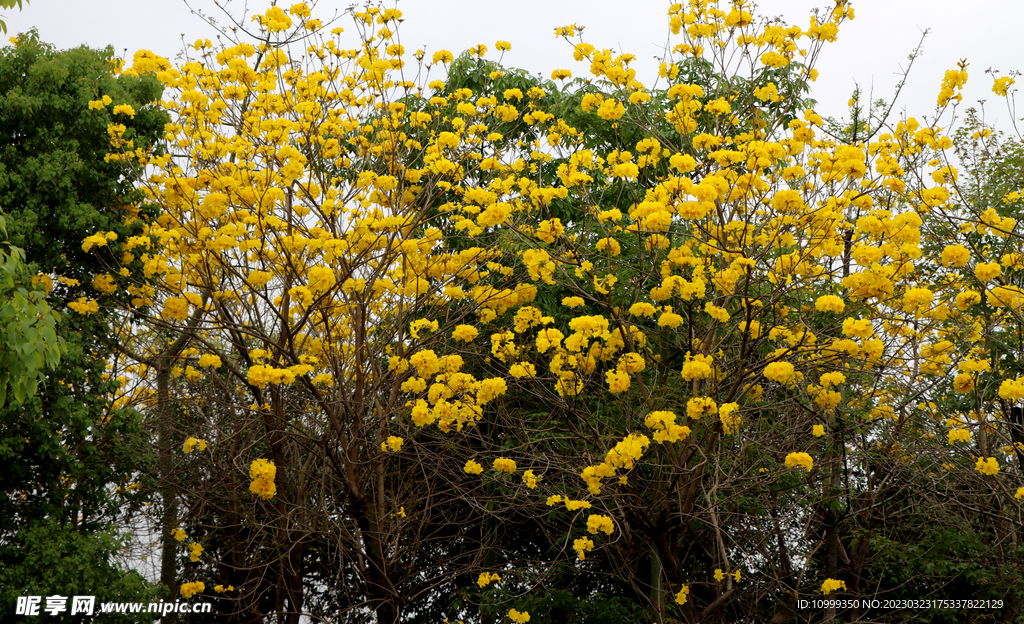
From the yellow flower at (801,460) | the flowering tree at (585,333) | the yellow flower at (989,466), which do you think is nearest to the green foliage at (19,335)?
the flowering tree at (585,333)

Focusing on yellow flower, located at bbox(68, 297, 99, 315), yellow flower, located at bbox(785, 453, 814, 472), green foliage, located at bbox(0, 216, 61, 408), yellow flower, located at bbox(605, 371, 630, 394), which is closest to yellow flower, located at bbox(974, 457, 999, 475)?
yellow flower, located at bbox(785, 453, 814, 472)

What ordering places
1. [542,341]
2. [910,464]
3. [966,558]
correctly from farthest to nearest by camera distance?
[966,558] → [910,464] → [542,341]

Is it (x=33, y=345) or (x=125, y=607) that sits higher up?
(x=33, y=345)

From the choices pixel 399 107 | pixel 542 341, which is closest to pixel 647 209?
pixel 542 341

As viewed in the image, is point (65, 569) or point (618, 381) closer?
point (618, 381)

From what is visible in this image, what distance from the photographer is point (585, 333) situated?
480 centimetres

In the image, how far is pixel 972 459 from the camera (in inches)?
228

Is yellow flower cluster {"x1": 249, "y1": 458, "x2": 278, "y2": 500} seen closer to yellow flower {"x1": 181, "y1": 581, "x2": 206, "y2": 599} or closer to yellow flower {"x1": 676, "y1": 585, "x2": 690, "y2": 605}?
yellow flower {"x1": 181, "y1": 581, "x2": 206, "y2": 599}

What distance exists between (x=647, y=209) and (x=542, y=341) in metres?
1.03

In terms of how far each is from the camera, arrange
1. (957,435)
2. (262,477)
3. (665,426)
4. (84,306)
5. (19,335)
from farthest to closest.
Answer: (84,306)
(957,435)
(262,477)
(665,426)
(19,335)

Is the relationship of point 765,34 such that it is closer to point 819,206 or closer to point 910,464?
point 819,206

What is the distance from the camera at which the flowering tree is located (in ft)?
16.0

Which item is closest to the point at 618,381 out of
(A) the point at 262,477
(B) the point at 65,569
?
(A) the point at 262,477

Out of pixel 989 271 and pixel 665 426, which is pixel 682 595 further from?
pixel 989 271
